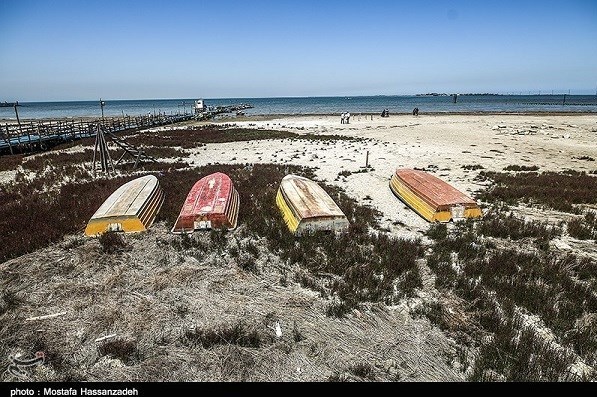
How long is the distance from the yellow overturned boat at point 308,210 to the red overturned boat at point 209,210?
1778mm

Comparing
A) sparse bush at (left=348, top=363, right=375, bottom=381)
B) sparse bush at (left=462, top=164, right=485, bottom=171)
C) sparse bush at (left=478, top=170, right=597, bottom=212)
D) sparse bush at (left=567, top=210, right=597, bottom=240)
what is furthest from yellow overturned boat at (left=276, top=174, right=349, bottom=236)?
sparse bush at (left=462, top=164, right=485, bottom=171)

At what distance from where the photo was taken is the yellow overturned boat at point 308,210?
1002 centimetres

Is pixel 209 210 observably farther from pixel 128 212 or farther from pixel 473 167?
pixel 473 167

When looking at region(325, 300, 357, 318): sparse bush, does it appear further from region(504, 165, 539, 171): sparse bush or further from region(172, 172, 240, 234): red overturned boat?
region(504, 165, 539, 171): sparse bush

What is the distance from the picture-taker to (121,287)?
7.38m

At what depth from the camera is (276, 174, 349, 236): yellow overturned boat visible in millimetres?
10016

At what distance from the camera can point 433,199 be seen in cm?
1200

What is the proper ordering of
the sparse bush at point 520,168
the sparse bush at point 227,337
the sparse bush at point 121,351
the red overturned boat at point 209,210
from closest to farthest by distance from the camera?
the sparse bush at point 121,351 → the sparse bush at point 227,337 → the red overturned boat at point 209,210 → the sparse bush at point 520,168

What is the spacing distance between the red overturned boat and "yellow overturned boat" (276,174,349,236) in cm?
178

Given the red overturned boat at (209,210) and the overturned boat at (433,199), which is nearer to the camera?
the red overturned boat at (209,210)

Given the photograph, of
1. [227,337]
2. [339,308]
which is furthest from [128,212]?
[339,308]

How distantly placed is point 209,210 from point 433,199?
764 cm

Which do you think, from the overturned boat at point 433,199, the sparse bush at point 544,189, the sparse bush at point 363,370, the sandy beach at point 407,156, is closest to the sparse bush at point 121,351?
the sparse bush at point 363,370

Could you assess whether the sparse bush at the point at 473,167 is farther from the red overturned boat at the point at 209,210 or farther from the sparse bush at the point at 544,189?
the red overturned boat at the point at 209,210
